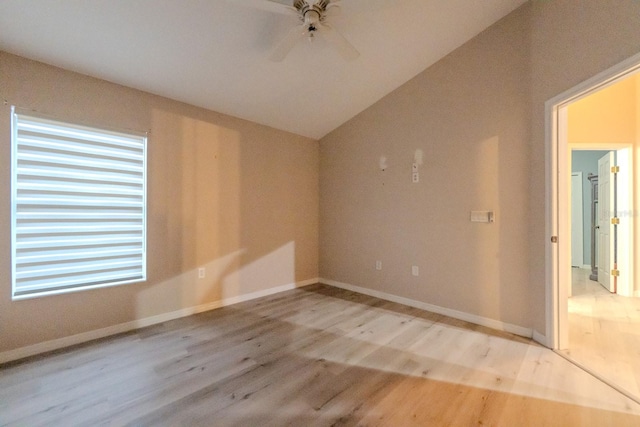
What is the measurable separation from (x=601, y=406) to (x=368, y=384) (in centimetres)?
140

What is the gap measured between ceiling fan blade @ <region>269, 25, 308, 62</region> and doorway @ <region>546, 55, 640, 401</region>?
2.14 metres

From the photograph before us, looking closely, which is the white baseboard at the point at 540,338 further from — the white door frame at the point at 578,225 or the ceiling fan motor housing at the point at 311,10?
the white door frame at the point at 578,225

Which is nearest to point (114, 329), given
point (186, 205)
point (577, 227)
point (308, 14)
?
point (186, 205)

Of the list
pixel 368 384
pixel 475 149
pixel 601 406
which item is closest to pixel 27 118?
pixel 368 384

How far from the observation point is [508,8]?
264 centimetres

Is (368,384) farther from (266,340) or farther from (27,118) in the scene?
(27,118)

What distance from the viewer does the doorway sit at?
2.02 meters

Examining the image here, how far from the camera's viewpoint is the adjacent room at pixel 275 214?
5.89ft

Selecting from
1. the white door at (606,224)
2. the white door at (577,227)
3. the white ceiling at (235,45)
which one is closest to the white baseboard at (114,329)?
the white ceiling at (235,45)

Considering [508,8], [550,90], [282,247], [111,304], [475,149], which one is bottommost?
[111,304]

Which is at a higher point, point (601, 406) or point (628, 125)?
point (628, 125)

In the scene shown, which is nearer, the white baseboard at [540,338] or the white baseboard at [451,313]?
the white baseboard at [540,338]

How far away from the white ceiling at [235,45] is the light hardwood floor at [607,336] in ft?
10.7

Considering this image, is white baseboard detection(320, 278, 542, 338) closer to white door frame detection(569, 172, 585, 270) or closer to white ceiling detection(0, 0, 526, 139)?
white ceiling detection(0, 0, 526, 139)
